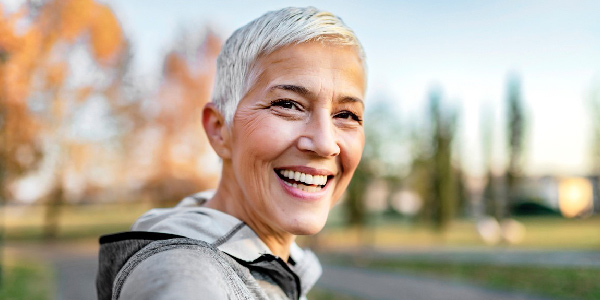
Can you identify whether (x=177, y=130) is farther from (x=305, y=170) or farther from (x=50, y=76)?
(x=305, y=170)

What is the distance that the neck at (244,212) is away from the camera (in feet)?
4.76

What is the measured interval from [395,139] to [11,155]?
1430cm

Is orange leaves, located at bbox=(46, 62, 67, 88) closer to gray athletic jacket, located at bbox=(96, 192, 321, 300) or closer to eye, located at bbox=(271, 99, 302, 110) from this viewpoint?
gray athletic jacket, located at bbox=(96, 192, 321, 300)

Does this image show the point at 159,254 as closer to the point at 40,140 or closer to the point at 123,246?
the point at 123,246

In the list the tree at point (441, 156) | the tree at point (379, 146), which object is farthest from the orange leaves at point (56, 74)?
the tree at point (441, 156)

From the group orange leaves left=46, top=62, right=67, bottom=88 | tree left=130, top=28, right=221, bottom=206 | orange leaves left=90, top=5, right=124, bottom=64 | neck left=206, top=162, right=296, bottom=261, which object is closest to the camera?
neck left=206, top=162, right=296, bottom=261

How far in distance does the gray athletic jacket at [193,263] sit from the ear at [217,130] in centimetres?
19

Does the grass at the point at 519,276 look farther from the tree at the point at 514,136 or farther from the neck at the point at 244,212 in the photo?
the tree at the point at 514,136

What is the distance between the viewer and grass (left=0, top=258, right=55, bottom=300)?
8778 millimetres

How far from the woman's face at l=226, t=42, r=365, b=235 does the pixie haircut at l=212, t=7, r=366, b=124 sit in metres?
0.02

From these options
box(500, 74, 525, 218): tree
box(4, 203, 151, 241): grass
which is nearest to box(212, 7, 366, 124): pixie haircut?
box(4, 203, 151, 241): grass

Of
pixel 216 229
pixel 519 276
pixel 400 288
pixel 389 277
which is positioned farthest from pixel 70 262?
pixel 216 229

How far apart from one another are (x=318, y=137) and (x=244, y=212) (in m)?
0.34

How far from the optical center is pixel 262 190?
52.6 inches
